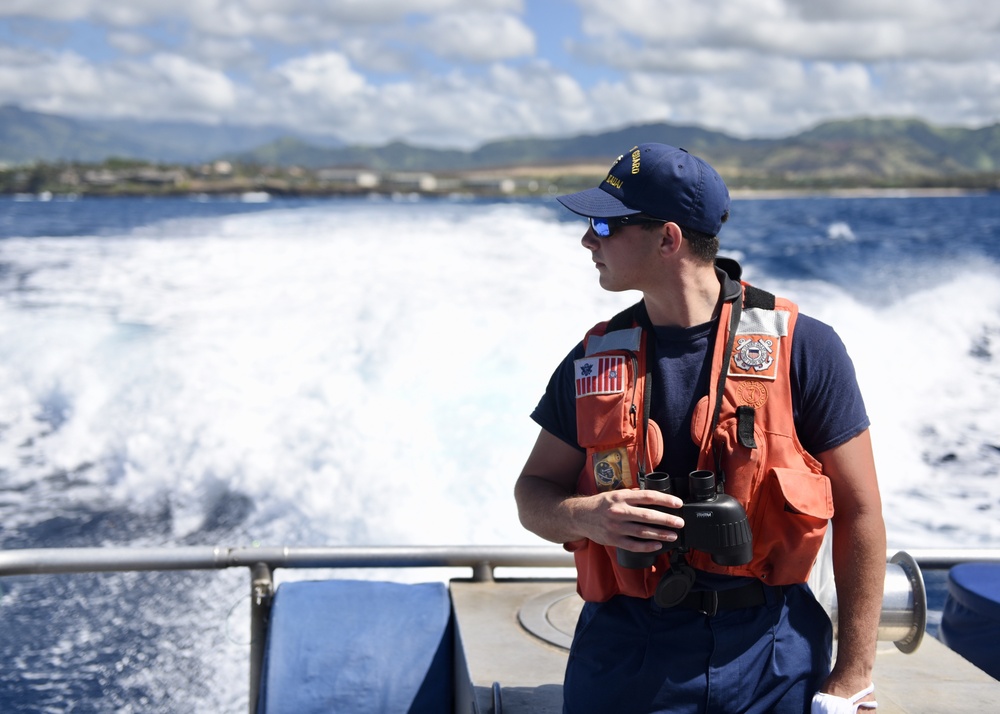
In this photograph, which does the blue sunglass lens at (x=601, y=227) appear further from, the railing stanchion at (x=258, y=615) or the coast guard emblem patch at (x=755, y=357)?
the railing stanchion at (x=258, y=615)

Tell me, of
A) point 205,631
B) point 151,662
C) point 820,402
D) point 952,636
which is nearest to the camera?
point 820,402

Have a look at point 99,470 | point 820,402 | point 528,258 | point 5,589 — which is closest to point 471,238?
point 528,258

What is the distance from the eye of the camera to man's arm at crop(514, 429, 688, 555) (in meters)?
1.70

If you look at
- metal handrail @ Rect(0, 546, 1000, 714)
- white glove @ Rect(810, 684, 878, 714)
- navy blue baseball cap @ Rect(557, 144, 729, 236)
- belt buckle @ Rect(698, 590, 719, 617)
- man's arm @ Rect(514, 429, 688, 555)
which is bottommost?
metal handrail @ Rect(0, 546, 1000, 714)

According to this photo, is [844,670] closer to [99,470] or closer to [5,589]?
[5,589]

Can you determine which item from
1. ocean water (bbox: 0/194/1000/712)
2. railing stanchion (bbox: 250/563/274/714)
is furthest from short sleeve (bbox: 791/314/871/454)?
ocean water (bbox: 0/194/1000/712)

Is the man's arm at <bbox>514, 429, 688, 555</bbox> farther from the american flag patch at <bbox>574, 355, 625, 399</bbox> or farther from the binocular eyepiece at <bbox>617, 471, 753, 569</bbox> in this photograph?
the american flag patch at <bbox>574, 355, 625, 399</bbox>

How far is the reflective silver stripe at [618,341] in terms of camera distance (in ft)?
6.10

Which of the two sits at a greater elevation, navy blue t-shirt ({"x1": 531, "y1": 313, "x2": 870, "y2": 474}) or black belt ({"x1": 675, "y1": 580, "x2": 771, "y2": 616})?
navy blue t-shirt ({"x1": 531, "y1": 313, "x2": 870, "y2": 474})

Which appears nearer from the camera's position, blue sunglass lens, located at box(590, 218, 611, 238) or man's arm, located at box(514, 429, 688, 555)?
man's arm, located at box(514, 429, 688, 555)

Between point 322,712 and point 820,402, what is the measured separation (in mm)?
1785

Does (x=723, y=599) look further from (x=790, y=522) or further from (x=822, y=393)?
(x=822, y=393)

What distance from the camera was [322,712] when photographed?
9.45 ft

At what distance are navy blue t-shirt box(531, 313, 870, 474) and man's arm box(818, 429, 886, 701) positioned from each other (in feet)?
0.13
